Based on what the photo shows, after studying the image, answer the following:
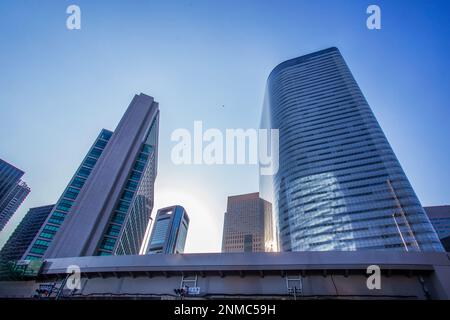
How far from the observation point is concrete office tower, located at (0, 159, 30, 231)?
139 metres

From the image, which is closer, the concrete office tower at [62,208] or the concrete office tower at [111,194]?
the concrete office tower at [111,194]

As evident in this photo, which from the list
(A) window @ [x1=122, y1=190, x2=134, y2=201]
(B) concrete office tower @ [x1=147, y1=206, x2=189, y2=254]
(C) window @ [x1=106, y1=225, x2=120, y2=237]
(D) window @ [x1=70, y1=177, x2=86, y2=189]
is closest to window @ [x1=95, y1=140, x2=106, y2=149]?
(D) window @ [x1=70, y1=177, x2=86, y2=189]

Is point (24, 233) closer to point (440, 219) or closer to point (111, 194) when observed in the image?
point (111, 194)

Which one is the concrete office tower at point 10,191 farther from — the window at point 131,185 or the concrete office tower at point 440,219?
the concrete office tower at point 440,219

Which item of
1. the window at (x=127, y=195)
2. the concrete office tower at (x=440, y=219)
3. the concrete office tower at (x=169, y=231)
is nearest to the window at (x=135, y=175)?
the window at (x=127, y=195)

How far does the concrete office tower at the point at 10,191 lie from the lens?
139 m

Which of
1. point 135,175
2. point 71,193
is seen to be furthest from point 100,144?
point 135,175

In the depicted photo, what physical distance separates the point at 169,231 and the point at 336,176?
105042 mm

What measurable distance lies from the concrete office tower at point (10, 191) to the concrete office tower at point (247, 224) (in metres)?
145

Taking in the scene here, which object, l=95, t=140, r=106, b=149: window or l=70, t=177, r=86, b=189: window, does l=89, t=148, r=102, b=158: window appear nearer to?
l=95, t=140, r=106, b=149: window

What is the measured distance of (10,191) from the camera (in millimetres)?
147000

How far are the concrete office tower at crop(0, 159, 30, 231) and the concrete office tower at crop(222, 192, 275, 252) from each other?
144600 millimetres
